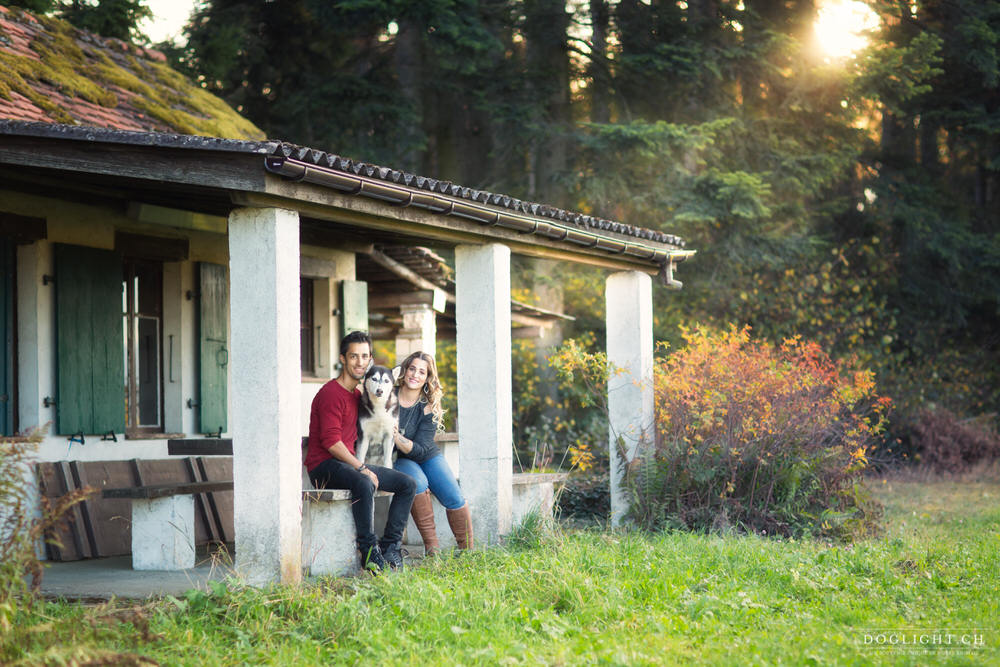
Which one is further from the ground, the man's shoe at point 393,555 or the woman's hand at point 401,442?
the woman's hand at point 401,442

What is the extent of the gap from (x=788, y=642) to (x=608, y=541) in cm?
270

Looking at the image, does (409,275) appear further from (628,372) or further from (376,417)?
(376,417)

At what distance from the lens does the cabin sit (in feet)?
20.8

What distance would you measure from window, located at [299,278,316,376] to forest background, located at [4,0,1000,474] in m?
7.64

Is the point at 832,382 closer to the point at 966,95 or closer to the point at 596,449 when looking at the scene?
the point at 596,449

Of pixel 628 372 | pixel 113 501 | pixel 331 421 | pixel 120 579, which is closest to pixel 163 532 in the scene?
pixel 120 579

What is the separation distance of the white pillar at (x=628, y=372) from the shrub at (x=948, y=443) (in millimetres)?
9449

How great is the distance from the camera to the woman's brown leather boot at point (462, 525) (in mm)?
8109

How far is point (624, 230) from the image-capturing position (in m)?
9.88

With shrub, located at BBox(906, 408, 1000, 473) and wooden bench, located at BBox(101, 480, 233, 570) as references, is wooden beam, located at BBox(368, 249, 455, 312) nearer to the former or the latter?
wooden bench, located at BBox(101, 480, 233, 570)

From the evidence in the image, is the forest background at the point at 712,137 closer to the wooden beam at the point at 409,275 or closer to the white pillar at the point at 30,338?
the wooden beam at the point at 409,275

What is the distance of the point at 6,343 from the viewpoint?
27.0ft

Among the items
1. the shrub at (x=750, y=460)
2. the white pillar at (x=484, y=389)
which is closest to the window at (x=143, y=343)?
the white pillar at (x=484, y=389)

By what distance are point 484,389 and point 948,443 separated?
41.5 ft
